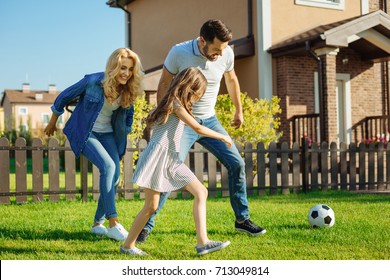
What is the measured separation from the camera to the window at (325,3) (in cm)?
1487

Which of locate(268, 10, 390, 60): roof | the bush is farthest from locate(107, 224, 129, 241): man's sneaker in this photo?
locate(268, 10, 390, 60): roof

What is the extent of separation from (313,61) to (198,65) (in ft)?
33.5

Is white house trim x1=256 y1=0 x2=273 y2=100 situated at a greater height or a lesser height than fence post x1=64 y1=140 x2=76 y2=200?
greater

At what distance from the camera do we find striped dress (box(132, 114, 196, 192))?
434 cm

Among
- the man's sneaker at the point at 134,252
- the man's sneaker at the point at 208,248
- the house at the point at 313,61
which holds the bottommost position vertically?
the man's sneaker at the point at 134,252

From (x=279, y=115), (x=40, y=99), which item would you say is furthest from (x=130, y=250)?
(x=40, y=99)

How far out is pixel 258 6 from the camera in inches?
563

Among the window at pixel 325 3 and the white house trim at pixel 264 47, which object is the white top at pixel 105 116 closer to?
the white house trim at pixel 264 47

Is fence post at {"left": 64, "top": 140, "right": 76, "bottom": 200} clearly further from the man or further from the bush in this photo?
the man

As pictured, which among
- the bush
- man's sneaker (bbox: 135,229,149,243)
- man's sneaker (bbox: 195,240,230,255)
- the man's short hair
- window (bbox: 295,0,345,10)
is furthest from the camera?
window (bbox: 295,0,345,10)

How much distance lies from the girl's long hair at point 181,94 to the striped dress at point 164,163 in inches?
4.8

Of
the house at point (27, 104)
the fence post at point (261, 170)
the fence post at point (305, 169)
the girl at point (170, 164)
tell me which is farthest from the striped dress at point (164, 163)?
the house at point (27, 104)

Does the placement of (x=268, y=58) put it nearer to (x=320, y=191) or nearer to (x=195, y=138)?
(x=320, y=191)

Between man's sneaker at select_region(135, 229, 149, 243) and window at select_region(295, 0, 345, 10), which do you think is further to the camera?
window at select_region(295, 0, 345, 10)
